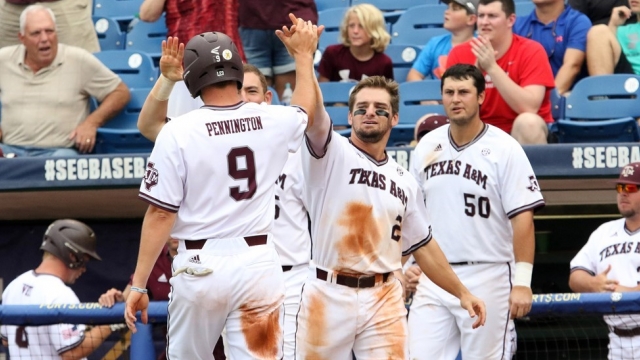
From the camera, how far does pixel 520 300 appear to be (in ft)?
18.7

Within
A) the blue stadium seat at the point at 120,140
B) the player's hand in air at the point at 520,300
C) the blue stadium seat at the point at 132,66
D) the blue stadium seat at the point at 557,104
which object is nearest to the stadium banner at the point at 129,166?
the blue stadium seat at the point at 120,140

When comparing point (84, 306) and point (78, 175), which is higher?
point (78, 175)

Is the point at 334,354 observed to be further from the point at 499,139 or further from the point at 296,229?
the point at 499,139

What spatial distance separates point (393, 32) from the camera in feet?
32.4

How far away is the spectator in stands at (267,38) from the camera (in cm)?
840

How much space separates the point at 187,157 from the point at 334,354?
138 centimetres

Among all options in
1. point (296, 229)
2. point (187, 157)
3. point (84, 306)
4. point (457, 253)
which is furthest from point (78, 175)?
point (187, 157)

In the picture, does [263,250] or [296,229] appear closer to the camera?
[263,250]

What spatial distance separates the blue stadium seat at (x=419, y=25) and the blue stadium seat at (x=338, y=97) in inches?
70.2

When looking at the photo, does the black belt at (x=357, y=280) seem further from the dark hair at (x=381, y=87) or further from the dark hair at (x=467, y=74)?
the dark hair at (x=467, y=74)

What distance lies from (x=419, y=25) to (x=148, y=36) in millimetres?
2428

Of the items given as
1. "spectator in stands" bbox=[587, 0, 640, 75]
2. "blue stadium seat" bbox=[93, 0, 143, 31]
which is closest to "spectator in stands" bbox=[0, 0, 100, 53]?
"blue stadium seat" bbox=[93, 0, 143, 31]

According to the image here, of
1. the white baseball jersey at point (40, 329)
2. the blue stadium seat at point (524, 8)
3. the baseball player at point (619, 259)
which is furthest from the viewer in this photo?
the blue stadium seat at point (524, 8)

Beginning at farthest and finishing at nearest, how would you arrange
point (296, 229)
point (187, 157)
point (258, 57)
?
point (258, 57) → point (296, 229) → point (187, 157)
